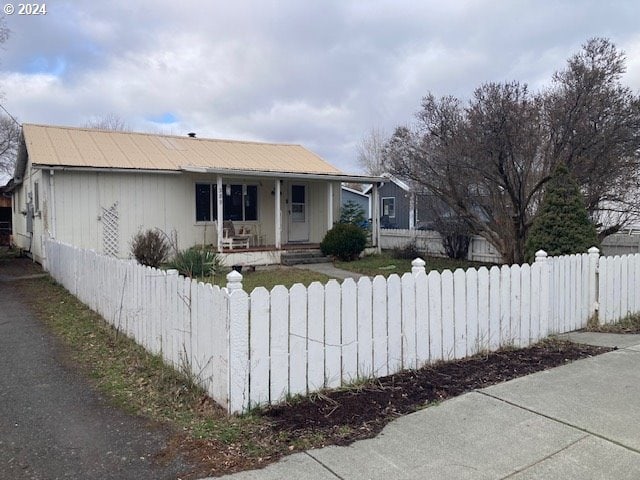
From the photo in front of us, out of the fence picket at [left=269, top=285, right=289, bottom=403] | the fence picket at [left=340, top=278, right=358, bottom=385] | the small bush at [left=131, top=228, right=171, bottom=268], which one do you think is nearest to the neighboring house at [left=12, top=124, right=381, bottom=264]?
the small bush at [left=131, top=228, right=171, bottom=268]

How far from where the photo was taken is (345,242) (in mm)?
15672

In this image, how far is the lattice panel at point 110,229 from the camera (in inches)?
563

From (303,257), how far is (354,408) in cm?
1202

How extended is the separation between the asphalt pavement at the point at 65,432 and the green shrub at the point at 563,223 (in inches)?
Answer: 302

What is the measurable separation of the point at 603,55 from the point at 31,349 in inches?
491

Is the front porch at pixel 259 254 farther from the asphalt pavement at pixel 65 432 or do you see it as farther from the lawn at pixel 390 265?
the asphalt pavement at pixel 65 432

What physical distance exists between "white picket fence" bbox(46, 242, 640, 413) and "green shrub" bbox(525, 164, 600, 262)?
5.46ft

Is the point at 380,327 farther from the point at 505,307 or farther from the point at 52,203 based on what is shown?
the point at 52,203

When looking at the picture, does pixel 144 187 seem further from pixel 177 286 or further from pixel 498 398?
pixel 498 398

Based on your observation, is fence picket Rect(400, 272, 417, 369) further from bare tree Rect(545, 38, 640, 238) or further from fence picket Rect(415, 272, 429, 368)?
bare tree Rect(545, 38, 640, 238)

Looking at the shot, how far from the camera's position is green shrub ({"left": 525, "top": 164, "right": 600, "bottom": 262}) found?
344 inches

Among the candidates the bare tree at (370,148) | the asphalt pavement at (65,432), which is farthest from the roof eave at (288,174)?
the bare tree at (370,148)

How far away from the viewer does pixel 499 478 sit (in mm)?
2869

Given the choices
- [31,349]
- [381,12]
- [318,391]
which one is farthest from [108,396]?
[381,12]
